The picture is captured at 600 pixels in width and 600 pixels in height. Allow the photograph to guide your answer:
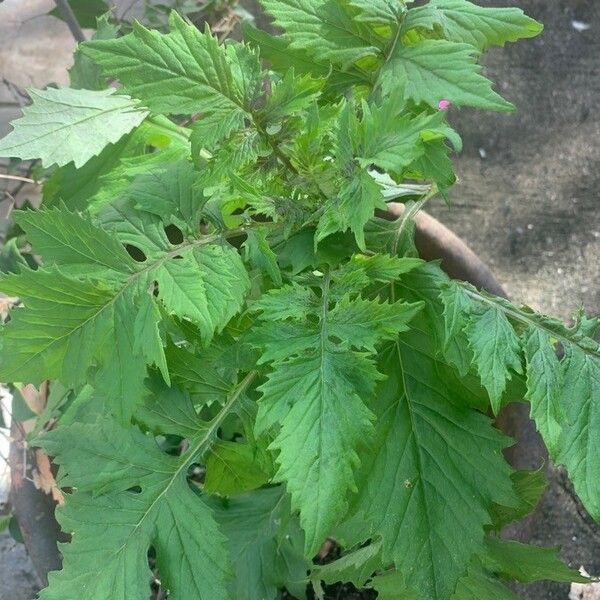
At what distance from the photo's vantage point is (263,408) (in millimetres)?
454

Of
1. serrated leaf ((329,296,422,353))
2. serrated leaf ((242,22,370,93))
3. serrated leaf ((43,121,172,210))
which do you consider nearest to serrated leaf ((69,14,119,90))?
serrated leaf ((43,121,172,210))

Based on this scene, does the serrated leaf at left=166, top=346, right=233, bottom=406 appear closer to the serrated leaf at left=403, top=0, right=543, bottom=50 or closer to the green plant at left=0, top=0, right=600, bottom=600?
the green plant at left=0, top=0, right=600, bottom=600

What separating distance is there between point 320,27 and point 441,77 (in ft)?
0.36

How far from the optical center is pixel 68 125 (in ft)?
2.03

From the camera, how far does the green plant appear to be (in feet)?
1.53

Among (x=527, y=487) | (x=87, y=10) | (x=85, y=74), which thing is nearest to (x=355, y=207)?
(x=527, y=487)

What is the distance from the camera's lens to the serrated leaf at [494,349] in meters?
0.46

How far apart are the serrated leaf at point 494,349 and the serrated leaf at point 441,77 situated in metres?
0.15

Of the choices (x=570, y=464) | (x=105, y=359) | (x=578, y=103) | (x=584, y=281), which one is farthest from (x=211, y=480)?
(x=578, y=103)

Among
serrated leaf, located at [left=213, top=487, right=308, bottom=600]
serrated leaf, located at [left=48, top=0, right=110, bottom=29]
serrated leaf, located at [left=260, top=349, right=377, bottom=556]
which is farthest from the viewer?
serrated leaf, located at [left=48, top=0, right=110, bottom=29]

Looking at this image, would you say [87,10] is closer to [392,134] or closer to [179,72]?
[179,72]

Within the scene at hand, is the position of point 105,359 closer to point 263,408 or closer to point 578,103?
point 263,408

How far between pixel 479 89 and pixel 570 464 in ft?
0.88

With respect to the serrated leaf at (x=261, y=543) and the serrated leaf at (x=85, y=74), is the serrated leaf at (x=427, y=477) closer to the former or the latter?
the serrated leaf at (x=261, y=543)
